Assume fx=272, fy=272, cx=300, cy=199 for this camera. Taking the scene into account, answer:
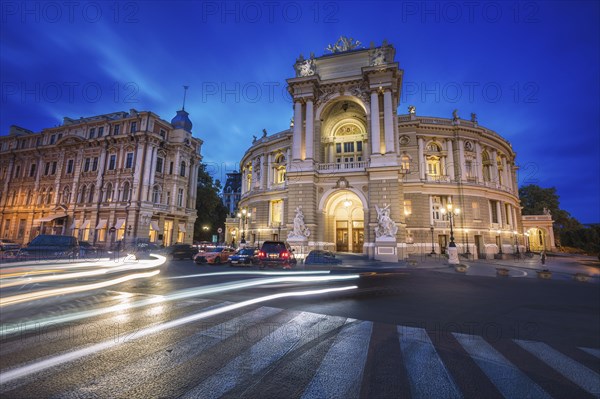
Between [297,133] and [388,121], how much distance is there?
9.38 m

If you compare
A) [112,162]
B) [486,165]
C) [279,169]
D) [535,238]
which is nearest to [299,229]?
[279,169]

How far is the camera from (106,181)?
137 feet

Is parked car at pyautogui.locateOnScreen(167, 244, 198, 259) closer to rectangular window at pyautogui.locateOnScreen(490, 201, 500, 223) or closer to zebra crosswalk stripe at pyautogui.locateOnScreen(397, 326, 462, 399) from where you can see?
zebra crosswalk stripe at pyautogui.locateOnScreen(397, 326, 462, 399)

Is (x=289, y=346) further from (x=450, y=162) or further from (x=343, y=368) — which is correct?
(x=450, y=162)

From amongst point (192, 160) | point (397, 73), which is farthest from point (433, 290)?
point (192, 160)

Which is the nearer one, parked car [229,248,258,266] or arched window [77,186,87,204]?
parked car [229,248,258,266]

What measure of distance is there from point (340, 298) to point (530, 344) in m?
4.57

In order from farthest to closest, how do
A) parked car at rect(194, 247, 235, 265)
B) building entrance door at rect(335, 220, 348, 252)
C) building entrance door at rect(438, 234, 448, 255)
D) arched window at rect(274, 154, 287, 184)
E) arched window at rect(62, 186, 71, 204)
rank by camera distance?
arched window at rect(62, 186, 71, 204)
arched window at rect(274, 154, 287, 184)
building entrance door at rect(438, 234, 448, 255)
building entrance door at rect(335, 220, 348, 252)
parked car at rect(194, 247, 235, 265)

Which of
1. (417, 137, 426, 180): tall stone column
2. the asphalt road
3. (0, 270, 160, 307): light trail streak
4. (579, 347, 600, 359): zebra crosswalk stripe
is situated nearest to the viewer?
the asphalt road

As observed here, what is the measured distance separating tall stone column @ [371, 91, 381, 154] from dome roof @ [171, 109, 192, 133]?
110 feet

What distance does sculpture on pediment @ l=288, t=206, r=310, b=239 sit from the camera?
1027 inches

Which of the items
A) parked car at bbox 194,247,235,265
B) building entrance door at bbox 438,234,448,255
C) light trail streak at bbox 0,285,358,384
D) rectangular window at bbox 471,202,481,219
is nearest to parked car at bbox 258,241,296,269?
parked car at bbox 194,247,235,265

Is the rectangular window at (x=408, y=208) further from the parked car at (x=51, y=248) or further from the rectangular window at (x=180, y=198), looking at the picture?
the rectangular window at (x=180, y=198)

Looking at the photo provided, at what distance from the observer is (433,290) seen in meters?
10.3
